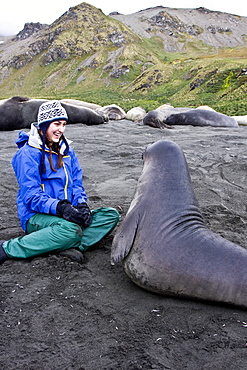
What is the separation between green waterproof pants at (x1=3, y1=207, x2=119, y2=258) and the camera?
10.0ft

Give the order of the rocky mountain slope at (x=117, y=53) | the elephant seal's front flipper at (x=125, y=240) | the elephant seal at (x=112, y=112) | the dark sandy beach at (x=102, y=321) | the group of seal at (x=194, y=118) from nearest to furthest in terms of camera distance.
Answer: the dark sandy beach at (x=102, y=321) → the elephant seal's front flipper at (x=125, y=240) → the group of seal at (x=194, y=118) → the elephant seal at (x=112, y=112) → the rocky mountain slope at (x=117, y=53)

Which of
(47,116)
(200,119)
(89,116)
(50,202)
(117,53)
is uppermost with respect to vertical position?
(47,116)

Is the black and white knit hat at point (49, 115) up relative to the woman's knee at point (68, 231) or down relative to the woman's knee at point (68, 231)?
up

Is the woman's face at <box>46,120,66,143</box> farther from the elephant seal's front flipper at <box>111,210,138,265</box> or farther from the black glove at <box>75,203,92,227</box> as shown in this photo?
the elephant seal's front flipper at <box>111,210,138,265</box>

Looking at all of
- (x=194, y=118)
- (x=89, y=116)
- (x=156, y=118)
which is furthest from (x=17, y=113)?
(x=194, y=118)

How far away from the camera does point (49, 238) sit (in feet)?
10.1

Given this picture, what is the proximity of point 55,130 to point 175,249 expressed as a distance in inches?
62.1

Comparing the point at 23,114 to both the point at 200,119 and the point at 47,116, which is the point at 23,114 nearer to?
the point at 200,119

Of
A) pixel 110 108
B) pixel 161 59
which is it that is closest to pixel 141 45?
pixel 161 59

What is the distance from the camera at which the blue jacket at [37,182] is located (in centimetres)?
322

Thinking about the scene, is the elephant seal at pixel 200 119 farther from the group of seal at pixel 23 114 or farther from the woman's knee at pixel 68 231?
the woman's knee at pixel 68 231

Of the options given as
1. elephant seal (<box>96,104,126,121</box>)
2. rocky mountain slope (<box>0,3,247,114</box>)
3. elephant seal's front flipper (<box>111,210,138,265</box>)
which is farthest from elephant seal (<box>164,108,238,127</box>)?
rocky mountain slope (<box>0,3,247,114</box>)

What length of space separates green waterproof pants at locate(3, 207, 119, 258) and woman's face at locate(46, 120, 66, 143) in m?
0.73

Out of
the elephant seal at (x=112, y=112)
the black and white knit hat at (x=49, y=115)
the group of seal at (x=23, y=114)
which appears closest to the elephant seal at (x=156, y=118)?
the group of seal at (x=23, y=114)
